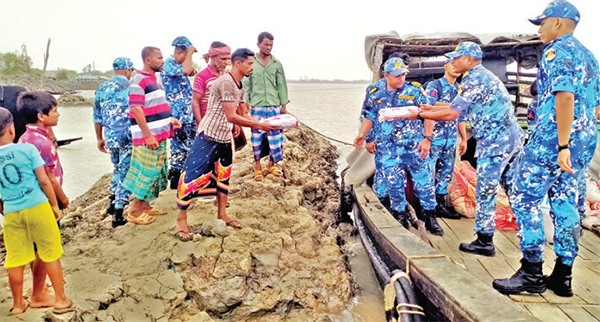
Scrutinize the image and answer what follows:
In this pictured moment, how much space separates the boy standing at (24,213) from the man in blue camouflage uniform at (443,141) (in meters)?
3.66

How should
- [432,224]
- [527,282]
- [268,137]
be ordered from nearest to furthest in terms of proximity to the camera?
[527,282]
[432,224]
[268,137]

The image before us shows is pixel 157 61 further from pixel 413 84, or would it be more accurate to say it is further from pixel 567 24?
pixel 567 24

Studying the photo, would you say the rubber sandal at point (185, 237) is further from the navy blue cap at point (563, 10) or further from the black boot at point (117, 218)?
the navy blue cap at point (563, 10)

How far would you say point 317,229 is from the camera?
459cm

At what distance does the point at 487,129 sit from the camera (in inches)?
126

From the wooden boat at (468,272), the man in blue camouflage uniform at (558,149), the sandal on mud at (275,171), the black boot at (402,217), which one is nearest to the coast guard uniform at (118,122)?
the sandal on mud at (275,171)

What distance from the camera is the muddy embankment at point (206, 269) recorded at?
2879 millimetres

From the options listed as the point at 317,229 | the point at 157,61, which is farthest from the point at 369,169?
the point at 157,61

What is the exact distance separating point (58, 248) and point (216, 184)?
57.0 inches

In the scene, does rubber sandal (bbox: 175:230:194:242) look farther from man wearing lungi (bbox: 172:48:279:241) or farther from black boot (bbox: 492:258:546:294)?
black boot (bbox: 492:258:546:294)

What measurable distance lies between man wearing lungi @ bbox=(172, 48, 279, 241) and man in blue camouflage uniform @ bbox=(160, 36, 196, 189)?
1386mm

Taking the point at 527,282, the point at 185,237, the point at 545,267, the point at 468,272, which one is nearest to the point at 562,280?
the point at 527,282

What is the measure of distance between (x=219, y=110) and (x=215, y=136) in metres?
0.24

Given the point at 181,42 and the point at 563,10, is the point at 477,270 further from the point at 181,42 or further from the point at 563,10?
the point at 181,42
